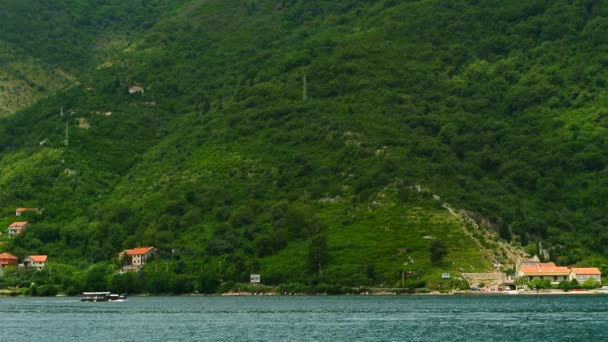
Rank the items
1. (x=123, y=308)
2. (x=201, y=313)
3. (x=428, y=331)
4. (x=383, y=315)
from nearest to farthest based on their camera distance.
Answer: (x=428, y=331) → (x=383, y=315) → (x=201, y=313) → (x=123, y=308)

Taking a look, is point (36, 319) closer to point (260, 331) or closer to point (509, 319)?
point (260, 331)

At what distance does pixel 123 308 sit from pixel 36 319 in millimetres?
28159

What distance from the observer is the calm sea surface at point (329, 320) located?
425 feet

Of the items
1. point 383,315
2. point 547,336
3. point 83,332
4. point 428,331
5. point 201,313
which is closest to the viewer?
point 547,336

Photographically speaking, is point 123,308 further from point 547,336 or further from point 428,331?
point 547,336

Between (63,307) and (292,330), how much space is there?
70360mm

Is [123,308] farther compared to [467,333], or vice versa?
[123,308]

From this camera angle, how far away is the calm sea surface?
12962 centimetres

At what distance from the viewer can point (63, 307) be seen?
197m

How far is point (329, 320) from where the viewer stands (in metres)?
151

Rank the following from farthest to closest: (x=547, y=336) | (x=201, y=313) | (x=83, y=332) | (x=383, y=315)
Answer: (x=201, y=313) → (x=383, y=315) → (x=83, y=332) → (x=547, y=336)

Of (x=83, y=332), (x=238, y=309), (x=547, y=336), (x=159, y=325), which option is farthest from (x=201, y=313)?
(x=547, y=336)

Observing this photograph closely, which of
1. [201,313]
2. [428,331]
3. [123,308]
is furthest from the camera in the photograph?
[123,308]

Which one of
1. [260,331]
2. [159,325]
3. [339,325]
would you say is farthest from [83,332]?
[339,325]
